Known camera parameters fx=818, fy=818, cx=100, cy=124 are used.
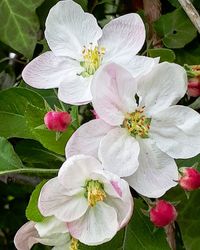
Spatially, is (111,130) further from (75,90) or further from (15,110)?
(15,110)

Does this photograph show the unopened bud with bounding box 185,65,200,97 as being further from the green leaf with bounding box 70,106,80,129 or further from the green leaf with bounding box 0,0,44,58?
the green leaf with bounding box 0,0,44,58

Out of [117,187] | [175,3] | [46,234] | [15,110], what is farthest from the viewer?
[175,3]

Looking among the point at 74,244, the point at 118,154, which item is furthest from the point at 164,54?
the point at 74,244

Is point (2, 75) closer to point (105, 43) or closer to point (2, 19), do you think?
point (2, 19)

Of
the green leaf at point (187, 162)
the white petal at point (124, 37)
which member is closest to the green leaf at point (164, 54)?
the white petal at point (124, 37)

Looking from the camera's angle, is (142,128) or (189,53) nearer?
(142,128)

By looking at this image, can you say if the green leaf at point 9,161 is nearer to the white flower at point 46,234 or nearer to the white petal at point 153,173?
the white flower at point 46,234

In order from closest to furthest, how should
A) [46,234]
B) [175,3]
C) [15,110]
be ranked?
[46,234] < [15,110] < [175,3]
